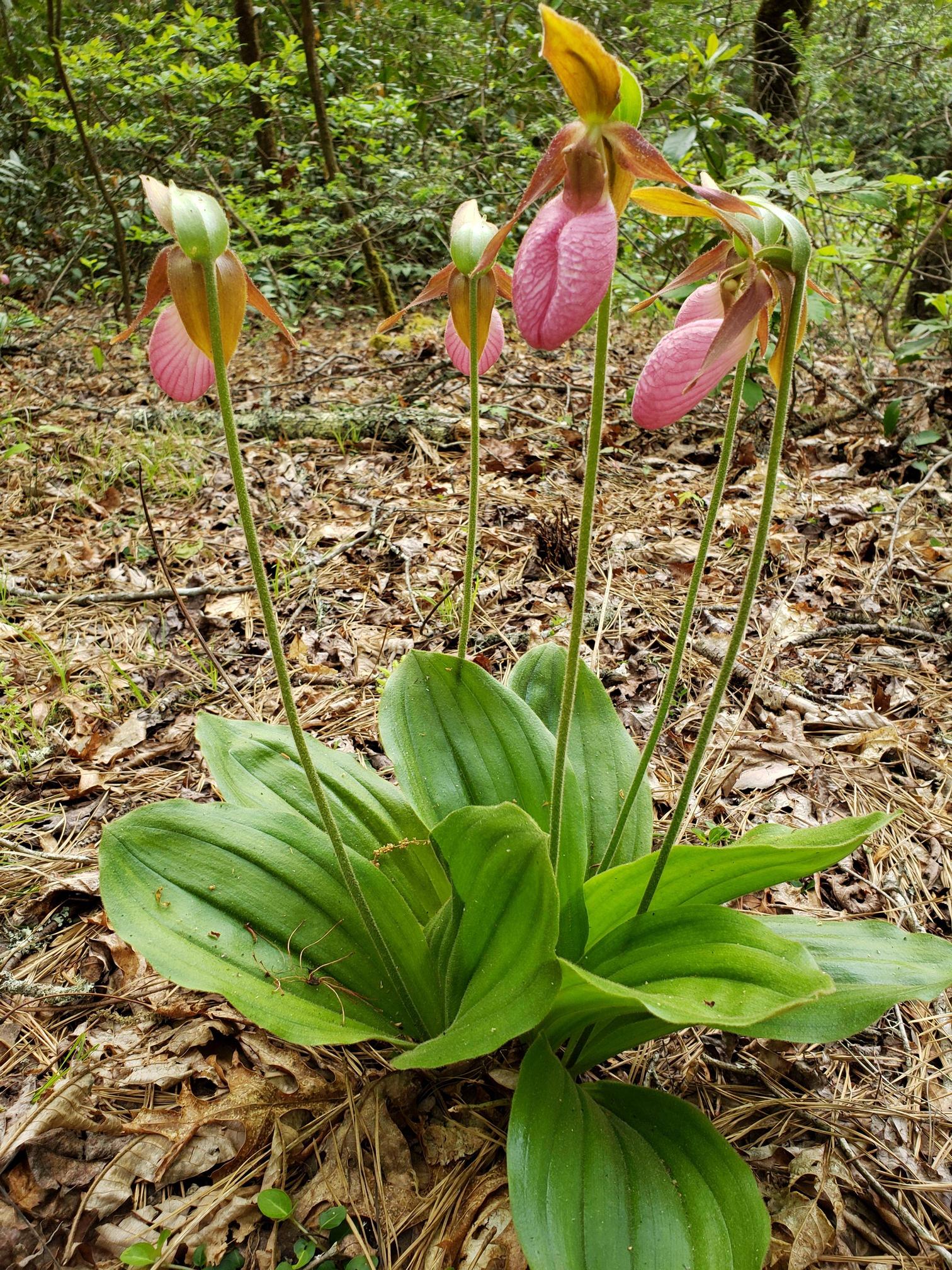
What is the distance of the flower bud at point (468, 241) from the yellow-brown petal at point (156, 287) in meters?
0.46

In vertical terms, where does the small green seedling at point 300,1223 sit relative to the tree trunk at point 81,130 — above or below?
below

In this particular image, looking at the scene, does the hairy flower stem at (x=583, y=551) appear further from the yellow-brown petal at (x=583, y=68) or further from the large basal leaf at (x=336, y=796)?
the large basal leaf at (x=336, y=796)

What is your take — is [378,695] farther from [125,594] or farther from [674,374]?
[674,374]

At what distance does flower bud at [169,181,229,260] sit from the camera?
0.87 meters

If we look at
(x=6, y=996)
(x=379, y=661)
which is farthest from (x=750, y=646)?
(x=6, y=996)

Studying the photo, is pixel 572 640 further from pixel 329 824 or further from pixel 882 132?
pixel 882 132

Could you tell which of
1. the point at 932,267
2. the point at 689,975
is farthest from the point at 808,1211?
the point at 932,267

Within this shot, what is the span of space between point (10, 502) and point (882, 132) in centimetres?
921

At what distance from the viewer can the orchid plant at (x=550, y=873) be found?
34.9 inches

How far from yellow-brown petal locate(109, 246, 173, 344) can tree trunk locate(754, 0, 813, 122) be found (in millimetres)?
5649

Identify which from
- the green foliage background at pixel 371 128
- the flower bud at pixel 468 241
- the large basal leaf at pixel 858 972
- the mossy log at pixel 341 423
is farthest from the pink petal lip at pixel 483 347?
the green foliage background at pixel 371 128

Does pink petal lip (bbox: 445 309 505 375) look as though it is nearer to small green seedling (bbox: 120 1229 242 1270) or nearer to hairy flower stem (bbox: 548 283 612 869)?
hairy flower stem (bbox: 548 283 612 869)

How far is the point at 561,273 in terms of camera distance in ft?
2.65

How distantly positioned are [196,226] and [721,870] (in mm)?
1119
